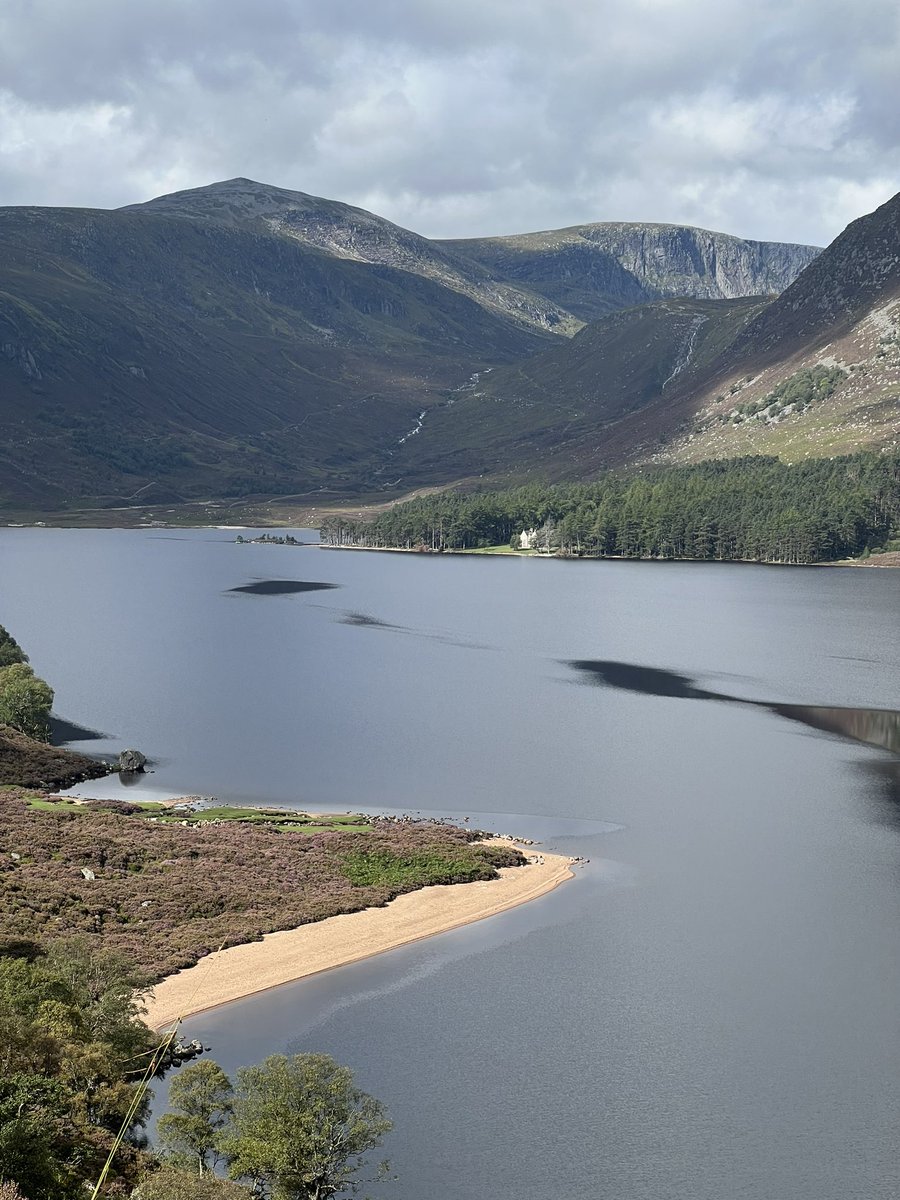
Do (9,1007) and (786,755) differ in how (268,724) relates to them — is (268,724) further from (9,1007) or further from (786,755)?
(9,1007)

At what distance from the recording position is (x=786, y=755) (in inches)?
3935

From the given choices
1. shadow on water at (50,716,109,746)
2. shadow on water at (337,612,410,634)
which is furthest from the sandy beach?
shadow on water at (337,612,410,634)

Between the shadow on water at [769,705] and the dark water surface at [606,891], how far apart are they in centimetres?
53

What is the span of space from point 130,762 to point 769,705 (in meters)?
60.5

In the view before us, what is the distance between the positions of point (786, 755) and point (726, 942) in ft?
138

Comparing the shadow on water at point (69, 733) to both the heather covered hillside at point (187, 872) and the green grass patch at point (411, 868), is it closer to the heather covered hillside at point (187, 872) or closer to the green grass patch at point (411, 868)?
the heather covered hillside at point (187, 872)

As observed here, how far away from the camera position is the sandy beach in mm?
53344

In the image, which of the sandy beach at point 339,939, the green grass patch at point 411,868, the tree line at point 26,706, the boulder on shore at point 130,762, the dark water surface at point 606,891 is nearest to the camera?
the dark water surface at point 606,891

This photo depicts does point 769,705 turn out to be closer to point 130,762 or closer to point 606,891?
point 606,891

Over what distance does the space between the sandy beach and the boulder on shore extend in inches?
1386

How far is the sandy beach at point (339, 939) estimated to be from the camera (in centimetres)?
5334

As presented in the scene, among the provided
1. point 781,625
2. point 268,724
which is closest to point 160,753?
point 268,724

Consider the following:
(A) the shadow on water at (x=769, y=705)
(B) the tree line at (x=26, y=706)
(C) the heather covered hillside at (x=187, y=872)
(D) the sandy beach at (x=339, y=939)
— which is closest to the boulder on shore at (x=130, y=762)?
(B) the tree line at (x=26, y=706)

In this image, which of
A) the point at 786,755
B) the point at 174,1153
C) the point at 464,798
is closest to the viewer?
the point at 174,1153
